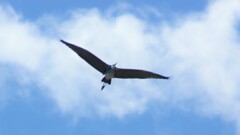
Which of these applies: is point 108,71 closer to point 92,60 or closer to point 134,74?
point 92,60

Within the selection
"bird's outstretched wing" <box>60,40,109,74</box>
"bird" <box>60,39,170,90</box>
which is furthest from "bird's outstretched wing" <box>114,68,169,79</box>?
"bird's outstretched wing" <box>60,40,109,74</box>

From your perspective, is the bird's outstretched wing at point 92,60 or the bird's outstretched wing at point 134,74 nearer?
the bird's outstretched wing at point 92,60

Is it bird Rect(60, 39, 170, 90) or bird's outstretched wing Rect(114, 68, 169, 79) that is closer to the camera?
bird Rect(60, 39, 170, 90)

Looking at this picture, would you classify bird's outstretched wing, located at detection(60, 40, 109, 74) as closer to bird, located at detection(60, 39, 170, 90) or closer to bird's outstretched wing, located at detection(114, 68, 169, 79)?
bird, located at detection(60, 39, 170, 90)

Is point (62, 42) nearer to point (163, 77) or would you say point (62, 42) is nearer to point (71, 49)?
point (71, 49)

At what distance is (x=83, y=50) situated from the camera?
307ft

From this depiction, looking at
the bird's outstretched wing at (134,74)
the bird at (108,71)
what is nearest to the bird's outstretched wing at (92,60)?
the bird at (108,71)

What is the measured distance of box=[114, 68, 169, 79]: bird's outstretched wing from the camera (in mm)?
94625

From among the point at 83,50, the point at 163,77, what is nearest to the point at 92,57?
the point at 83,50

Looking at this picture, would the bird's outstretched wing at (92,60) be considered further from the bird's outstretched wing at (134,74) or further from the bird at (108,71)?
the bird's outstretched wing at (134,74)

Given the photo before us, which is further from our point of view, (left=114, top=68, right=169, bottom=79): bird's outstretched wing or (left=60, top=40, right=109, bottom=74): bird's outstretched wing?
(left=114, top=68, right=169, bottom=79): bird's outstretched wing

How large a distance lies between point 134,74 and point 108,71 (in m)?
3.16

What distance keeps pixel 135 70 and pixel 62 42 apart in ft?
28.9

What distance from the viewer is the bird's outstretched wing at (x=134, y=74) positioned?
9462cm
